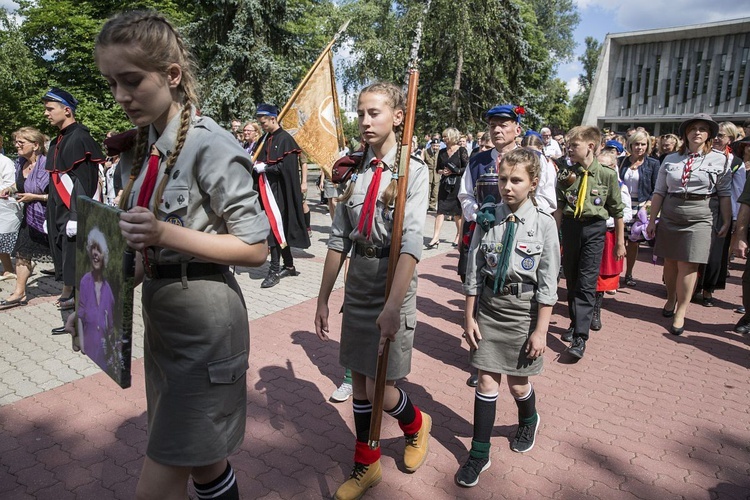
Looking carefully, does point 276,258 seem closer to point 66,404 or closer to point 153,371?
point 66,404

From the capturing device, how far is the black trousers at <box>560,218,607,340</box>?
5156 mm

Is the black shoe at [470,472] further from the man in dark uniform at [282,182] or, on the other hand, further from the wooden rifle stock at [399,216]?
the man in dark uniform at [282,182]

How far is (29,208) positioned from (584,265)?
19.5ft

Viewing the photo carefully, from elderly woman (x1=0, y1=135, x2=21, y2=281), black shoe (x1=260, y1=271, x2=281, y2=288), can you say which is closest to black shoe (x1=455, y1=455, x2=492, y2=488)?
black shoe (x1=260, y1=271, x2=281, y2=288)

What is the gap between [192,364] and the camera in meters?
1.87

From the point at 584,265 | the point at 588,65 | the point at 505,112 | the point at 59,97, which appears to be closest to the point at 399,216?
the point at 505,112

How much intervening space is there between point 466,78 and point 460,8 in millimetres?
5206

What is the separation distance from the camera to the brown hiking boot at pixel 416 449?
3.20m

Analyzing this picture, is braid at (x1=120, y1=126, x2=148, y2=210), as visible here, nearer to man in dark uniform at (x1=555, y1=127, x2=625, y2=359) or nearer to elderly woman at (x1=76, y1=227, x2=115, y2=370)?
elderly woman at (x1=76, y1=227, x2=115, y2=370)

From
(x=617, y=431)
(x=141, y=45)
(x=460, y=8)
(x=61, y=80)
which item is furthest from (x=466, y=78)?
(x=141, y=45)

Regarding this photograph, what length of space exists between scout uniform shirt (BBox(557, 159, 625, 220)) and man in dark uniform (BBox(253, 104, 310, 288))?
3.66m

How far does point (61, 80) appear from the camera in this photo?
26.7 meters

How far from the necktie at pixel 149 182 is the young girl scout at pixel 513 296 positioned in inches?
78.5

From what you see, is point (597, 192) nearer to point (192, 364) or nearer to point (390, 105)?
point (390, 105)
